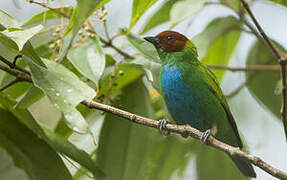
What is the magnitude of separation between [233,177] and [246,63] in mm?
1144

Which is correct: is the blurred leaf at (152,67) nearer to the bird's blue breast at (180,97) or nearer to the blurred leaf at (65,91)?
the bird's blue breast at (180,97)

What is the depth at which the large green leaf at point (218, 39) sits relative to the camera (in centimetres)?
355

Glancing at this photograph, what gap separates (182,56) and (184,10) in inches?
25.2

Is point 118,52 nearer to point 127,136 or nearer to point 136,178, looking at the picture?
point 127,136

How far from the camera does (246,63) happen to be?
14.2ft

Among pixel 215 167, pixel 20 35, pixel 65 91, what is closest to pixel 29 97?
pixel 65 91

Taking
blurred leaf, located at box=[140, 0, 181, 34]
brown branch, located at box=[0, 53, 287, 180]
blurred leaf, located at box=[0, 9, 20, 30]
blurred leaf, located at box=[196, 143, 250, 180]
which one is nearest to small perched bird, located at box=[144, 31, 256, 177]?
blurred leaf, located at box=[196, 143, 250, 180]

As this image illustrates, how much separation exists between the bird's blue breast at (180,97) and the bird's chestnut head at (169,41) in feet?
0.93

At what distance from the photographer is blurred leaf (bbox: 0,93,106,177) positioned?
108 inches

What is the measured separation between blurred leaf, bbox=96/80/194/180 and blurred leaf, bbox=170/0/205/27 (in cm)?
65

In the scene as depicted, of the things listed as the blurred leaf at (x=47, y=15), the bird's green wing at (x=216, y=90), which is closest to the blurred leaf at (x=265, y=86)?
the bird's green wing at (x=216, y=90)

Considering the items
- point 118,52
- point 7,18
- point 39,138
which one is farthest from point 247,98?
point 7,18

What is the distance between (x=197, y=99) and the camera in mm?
3518

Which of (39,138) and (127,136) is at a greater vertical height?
(39,138)
